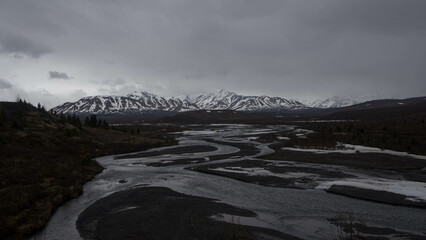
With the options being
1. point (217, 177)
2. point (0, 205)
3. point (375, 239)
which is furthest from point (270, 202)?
point (0, 205)

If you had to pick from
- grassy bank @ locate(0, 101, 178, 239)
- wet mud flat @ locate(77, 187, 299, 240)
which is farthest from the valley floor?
grassy bank @ locate(0, 101, 178, 239)

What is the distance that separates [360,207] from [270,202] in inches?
300

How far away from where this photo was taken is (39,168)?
38906mm

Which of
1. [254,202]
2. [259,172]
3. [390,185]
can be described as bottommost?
[254,202]

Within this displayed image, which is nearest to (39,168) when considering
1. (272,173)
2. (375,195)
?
(272,173)

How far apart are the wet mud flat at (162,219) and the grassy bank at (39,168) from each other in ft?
12.6

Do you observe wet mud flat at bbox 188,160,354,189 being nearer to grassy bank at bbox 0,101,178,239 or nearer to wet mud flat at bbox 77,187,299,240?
wet mud flat at bbox 77,187,299,240

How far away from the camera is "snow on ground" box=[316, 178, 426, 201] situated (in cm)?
2697

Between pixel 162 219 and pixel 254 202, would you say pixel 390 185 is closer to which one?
pixel 254 202

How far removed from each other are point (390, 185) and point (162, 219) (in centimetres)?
2449

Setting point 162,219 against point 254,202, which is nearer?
point 162,219

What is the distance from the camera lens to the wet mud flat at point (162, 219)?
19391 millimetres

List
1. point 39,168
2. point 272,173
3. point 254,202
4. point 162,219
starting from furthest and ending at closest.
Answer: point 272,173 < point 39,168 < point 254,202 < point 162,219

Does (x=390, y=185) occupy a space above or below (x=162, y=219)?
above
